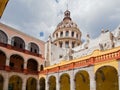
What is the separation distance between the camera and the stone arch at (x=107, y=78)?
819 inches

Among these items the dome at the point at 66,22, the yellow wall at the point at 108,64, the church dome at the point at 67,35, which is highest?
the dome at the point at 66,22

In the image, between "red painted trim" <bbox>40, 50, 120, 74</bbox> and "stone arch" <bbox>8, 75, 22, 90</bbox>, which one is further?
"stone arch" <bbox>8, 75, 22, 90</bbox>

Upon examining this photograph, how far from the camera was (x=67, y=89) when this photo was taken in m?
25.9

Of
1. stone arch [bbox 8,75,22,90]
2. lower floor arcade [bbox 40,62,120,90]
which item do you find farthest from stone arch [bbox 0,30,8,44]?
lower floor arcade [bbox 40,62,120,90]

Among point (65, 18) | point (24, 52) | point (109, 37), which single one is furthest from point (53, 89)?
point (65, 18)

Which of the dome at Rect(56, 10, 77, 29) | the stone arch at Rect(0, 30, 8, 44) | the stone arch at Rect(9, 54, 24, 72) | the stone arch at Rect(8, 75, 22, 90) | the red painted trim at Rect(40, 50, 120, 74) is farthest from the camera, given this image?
the dome at Rect(56, 10, 77, 29)

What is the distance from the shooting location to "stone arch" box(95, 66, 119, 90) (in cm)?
2081

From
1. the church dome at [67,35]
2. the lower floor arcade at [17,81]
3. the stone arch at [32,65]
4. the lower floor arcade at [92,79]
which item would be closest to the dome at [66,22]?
the church dome at [67,35]

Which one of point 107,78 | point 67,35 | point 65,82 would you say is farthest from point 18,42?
point 67,35

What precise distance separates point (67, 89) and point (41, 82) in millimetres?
5736

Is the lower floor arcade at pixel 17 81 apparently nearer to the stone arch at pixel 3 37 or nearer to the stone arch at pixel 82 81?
the stone arch at pixel 3 37

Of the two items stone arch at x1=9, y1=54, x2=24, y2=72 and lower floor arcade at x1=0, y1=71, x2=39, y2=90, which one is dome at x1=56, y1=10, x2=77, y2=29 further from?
lower floor arcade at x1=0, y1=71, x2=39, y2=90

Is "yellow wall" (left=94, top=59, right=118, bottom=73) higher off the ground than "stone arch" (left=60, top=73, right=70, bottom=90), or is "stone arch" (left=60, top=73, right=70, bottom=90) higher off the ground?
"yellow wall" (left=94, top=59, right=118, bottom=73)

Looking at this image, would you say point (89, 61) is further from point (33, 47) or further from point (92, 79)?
point (33, 47)
